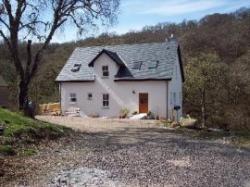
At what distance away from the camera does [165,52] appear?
3838cm

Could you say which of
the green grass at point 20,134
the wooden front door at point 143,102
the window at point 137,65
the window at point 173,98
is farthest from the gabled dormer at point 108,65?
the green grass at point 20,134

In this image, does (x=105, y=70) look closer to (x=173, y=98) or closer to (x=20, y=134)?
(x=173, y=98)

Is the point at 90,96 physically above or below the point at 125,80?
below

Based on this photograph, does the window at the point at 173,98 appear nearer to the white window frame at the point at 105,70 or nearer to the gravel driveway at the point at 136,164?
the white window frame at the point at 105,70

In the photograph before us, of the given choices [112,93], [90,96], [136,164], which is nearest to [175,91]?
[112,93]

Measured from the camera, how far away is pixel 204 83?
4172 centimetres

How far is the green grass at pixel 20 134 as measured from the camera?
45.9 feet

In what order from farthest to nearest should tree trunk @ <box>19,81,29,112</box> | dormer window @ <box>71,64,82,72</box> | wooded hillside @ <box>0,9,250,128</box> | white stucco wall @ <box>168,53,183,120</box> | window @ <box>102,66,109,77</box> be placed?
wooded hillside @ <box>0,9,250,128</box>
dormer window @ <box>71,64,82,72</box>
window @ <box>102,66,109,77</box>
white stucco wall @ <box>168,53,183,120</box>
tree trunk @ <box>19,81,29,112</box>

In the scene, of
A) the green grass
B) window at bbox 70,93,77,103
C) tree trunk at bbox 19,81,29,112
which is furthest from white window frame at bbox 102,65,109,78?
the green grass

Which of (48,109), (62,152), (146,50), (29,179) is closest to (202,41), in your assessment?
(146,50)

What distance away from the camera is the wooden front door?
1460 inches

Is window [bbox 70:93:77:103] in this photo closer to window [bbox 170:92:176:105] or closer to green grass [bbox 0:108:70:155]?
window [bbox 170:92:176:105]

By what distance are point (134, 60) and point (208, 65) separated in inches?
302

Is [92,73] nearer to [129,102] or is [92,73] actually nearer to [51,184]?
[129,102]
